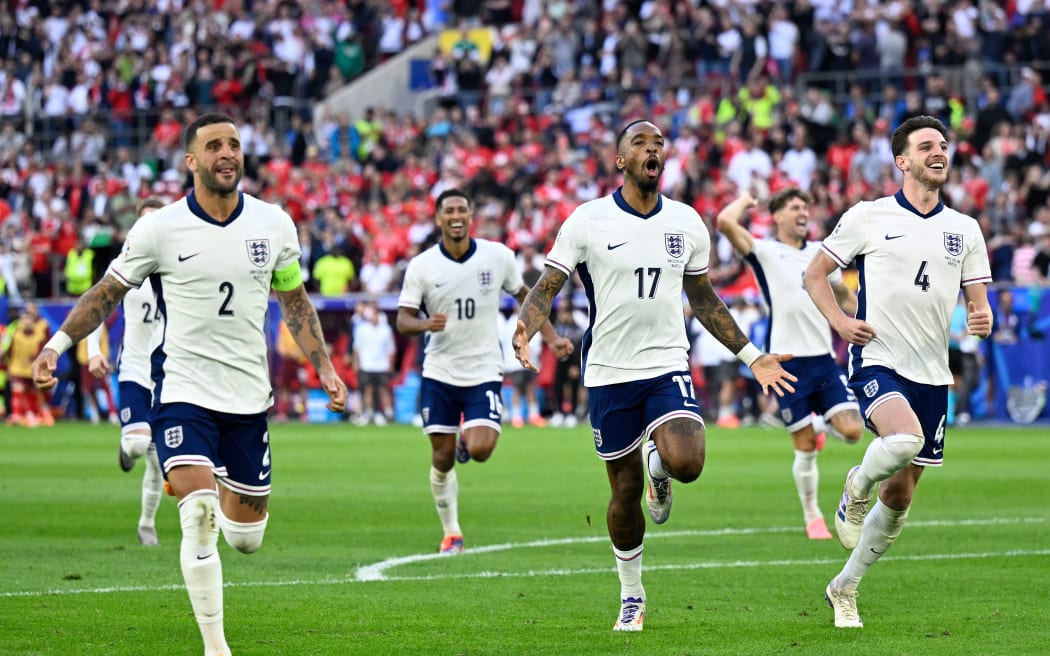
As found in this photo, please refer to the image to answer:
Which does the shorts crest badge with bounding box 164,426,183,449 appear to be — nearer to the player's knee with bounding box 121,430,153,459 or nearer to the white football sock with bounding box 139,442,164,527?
the player's knee with bounding box 121,430,153,459

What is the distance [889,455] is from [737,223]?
5023mm

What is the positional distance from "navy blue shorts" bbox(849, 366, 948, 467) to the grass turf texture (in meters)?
0.98

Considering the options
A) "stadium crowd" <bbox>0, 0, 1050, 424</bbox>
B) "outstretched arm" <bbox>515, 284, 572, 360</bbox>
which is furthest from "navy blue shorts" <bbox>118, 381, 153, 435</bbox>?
"stadium crowd" <bbox>0, 0, 1050, 424</bbox>

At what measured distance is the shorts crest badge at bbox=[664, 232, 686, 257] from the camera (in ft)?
31.6

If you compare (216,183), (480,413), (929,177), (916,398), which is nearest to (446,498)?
(480,413)

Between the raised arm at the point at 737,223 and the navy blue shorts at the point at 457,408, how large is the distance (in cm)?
233

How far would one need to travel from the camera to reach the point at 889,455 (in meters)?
9.37

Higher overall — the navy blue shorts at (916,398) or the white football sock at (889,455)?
the navy blue shorts at (916,398)

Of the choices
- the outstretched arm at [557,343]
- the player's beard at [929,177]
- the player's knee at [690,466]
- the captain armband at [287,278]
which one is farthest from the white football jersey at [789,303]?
the captain armband at [287,278]

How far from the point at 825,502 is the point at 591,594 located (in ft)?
21.2

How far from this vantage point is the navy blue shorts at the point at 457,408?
14062 millimetres


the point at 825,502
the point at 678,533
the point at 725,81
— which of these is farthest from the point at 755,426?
the point at 678,533

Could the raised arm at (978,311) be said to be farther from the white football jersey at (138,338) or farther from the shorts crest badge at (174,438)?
the white football jersey at (138,338)

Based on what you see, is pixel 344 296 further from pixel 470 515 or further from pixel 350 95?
pixel 470 515
